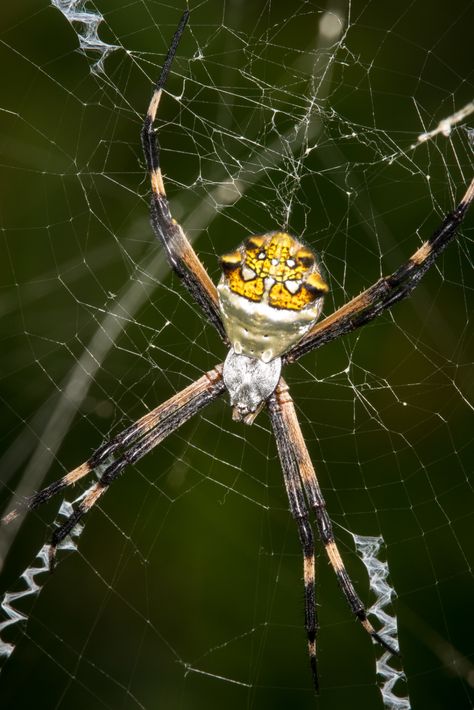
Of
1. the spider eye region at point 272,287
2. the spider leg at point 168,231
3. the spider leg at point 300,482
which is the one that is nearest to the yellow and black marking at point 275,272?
the spider eye region at point 272,287

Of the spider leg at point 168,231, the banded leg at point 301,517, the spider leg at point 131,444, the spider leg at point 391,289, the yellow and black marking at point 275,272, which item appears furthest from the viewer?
the spider leg at point 131,444

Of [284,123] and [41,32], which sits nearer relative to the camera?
[284,123]

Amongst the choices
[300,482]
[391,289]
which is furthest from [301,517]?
[391,289]

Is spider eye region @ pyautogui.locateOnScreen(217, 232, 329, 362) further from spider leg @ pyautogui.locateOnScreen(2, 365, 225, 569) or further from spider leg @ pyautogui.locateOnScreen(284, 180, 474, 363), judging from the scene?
spider leg @ pyautogui.locateOnScreen(2, 365, 225, 569)

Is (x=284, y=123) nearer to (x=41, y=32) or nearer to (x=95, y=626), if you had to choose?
(x=41, y=32)

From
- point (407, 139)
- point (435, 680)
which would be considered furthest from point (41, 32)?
point (435, 680)

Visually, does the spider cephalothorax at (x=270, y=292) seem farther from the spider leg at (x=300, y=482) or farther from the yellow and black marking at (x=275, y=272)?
the spider leg at (x=300, y=482)

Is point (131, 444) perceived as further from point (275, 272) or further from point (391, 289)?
point (391, 289)
